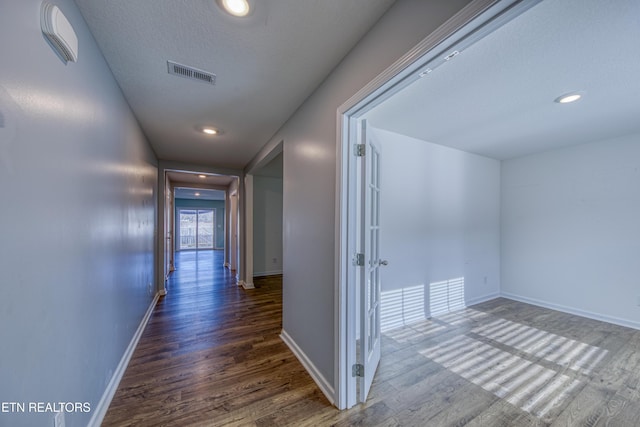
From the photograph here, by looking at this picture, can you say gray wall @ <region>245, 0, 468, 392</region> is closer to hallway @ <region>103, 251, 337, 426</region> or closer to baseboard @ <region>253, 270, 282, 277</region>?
hallway @ <region>103, 251, 337, 426</region>

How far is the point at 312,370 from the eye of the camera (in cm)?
188

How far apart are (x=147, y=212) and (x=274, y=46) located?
270cm

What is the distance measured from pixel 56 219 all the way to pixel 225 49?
131 cm

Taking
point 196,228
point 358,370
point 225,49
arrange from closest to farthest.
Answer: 1. point 225,49
2. point 358,370
3. point 196,228

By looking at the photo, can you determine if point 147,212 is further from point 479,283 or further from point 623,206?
point 623,206

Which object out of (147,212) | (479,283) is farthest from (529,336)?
(147,212)

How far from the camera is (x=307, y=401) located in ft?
5.32

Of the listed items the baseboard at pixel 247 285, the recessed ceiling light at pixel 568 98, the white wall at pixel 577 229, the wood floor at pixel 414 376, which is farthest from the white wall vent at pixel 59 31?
the white wall at pixel 577 229

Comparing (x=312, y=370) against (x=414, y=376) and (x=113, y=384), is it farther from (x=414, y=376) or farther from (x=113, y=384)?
(x=113, y=384)

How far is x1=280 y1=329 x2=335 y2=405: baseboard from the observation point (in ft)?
5.40

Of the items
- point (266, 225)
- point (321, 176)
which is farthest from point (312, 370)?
point (266, 225)

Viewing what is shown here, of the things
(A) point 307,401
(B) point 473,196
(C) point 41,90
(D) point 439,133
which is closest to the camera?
(C) point 41,90

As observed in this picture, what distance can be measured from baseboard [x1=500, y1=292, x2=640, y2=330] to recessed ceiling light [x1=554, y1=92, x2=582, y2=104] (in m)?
2.92

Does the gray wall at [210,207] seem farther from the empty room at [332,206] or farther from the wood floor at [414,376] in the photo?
the wood floor at [414,376]
